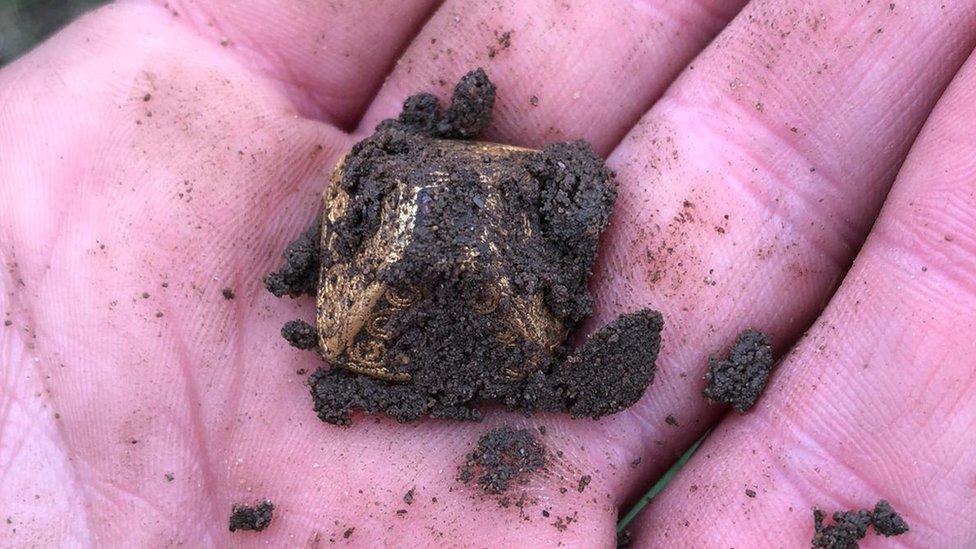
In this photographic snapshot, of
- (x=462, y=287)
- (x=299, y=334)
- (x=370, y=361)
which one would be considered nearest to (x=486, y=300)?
(x=462, y=287)

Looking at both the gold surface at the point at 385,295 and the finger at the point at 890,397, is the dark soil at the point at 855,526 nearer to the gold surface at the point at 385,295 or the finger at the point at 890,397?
the finger at the point at 890,397

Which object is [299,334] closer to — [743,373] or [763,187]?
[743,373]

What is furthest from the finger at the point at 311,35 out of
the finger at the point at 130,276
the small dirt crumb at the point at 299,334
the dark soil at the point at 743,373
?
the dark soil at the point at 743,373

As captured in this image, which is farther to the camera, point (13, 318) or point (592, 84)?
point (592, 84)

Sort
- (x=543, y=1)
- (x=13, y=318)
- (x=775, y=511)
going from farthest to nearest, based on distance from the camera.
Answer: (x=543, y=1)
(x=13, y=318)
(x=775, y=511)

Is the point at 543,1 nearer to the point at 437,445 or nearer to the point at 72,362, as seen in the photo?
the point at 437,445

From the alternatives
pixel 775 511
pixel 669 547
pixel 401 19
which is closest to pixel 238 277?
pixel 401 19
